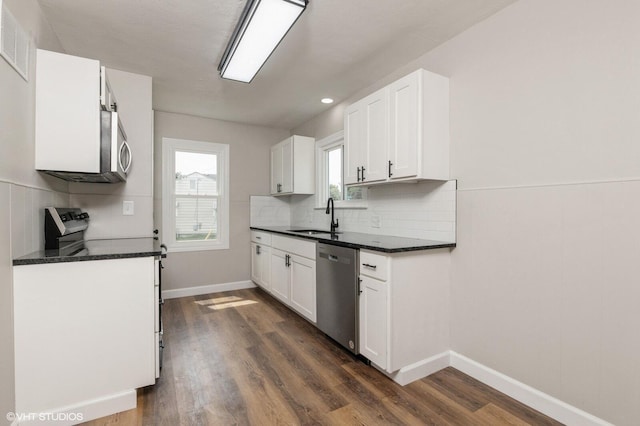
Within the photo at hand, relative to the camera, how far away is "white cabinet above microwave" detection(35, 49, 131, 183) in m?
1.80

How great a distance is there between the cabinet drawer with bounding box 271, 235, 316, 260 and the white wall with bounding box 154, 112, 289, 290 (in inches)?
39.5

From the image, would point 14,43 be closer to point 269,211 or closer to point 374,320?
point 374,320

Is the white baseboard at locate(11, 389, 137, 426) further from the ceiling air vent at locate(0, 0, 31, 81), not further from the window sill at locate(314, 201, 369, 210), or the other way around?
the window sill at locate(314, 201, 369, 210)

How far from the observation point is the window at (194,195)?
13.4 ft

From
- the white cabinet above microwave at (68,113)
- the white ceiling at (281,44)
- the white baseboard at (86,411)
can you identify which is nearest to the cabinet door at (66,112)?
the white cabinet above microwave at (68,113)

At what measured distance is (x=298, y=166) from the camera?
13.6 feet

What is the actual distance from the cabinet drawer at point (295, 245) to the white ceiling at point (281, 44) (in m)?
1.66

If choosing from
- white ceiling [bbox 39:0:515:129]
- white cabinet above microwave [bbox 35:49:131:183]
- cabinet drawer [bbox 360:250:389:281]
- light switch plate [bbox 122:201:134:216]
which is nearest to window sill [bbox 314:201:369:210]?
cabinet drawer [bbox 360:250:389:281]

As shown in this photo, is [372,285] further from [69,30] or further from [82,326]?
[69,30]

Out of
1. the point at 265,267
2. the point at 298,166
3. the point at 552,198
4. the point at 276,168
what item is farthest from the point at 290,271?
the point at 552,198

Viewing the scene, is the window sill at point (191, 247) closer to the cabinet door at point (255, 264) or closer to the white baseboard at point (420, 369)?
the cabinet door at point (255, 264)

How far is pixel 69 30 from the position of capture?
2.24 m

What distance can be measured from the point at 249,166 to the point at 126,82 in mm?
2029

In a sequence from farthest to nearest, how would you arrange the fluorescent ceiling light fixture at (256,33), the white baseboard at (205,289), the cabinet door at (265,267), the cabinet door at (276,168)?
1. the cabinet door at (276,168)
2. the white baseboard at (205,289)
3. the cabinet door at (265,267)
4. the fluorescent ceiling light fixture at (256,33)
